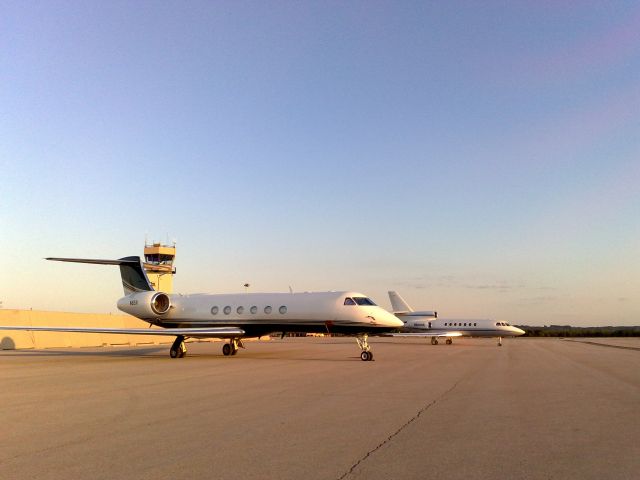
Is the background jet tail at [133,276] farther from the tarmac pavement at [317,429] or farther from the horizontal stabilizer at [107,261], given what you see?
the tarmac pavement at [317,429]

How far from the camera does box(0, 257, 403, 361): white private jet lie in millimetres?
24312

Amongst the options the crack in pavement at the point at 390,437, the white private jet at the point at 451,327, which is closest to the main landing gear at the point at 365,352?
the crack in pavement at the point at 390,437

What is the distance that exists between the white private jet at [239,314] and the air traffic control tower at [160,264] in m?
32.7

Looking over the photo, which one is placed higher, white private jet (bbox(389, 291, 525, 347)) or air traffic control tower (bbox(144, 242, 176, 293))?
air traffic control tower (bbox(144, 242, 176, 293))

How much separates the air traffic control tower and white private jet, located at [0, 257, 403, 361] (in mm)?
32679

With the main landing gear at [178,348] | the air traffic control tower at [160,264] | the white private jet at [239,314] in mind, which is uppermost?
the air traffic control tower at [160,264]

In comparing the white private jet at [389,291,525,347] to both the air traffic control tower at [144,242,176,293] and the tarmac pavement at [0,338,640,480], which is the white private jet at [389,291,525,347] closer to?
the air traffic control tower at [144,242,176,293]

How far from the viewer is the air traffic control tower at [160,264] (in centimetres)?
6278

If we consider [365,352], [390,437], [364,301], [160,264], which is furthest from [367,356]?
[160,264]

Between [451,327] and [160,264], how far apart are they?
3301cm

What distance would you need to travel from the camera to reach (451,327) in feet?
166

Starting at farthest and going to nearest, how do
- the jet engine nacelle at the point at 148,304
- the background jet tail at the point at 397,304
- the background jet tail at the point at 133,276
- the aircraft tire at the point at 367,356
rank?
the background jet tail at the point at 397,304 → the background jet tail at the point at 133,276 → the jet engine nacelle at the point at 148,304 → the aircraft tire at the point at 367,356

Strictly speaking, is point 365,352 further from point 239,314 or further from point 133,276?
point 133,276

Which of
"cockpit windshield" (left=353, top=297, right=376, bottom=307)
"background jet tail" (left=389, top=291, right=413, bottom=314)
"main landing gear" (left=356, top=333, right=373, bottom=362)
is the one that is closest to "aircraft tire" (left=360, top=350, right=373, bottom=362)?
"main landing gear" (left=356, top=333, right=373, bottom=362)
